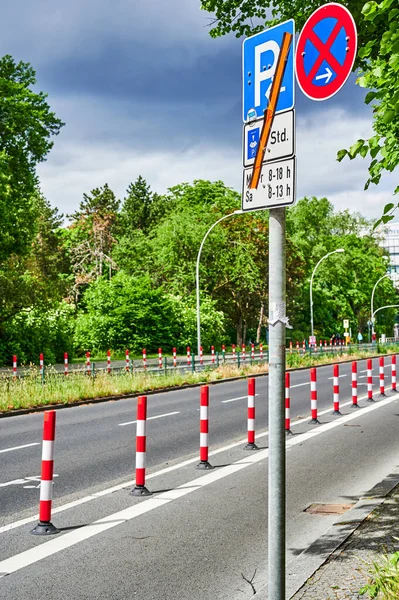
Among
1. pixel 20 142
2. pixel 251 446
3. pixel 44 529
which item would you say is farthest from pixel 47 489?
pixel 20 142

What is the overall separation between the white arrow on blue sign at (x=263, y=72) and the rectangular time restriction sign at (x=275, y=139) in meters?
0.05

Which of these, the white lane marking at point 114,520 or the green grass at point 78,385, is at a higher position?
the green grass at point 78,385

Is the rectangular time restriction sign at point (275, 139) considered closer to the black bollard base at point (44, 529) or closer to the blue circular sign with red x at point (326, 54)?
the blue circular sign with red x at point (326, 54)

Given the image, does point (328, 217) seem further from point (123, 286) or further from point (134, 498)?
point (134, 498)

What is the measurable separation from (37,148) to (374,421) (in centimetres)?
2573

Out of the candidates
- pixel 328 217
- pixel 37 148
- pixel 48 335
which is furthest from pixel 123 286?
pixel 328 217

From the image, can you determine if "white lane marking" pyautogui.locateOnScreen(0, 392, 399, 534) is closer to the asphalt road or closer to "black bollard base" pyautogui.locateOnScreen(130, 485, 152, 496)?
the asphalt road

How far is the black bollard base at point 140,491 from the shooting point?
7309 millimetres

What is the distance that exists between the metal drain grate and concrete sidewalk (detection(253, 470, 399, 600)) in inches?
9.1

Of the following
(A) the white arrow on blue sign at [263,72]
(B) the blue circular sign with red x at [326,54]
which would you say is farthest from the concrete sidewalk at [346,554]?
(B) the blue circular sign with red x at [326,54]

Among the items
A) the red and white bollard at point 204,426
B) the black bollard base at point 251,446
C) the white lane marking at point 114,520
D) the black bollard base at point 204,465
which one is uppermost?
the red and white bollard at point 204,426

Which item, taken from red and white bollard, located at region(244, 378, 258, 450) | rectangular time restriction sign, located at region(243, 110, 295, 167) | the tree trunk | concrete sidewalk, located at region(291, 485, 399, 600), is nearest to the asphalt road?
red and white bollard, located at region(244, 378, 258, 450)

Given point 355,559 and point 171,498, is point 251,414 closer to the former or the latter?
point 171,498

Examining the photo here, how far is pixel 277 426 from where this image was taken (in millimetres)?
3205
